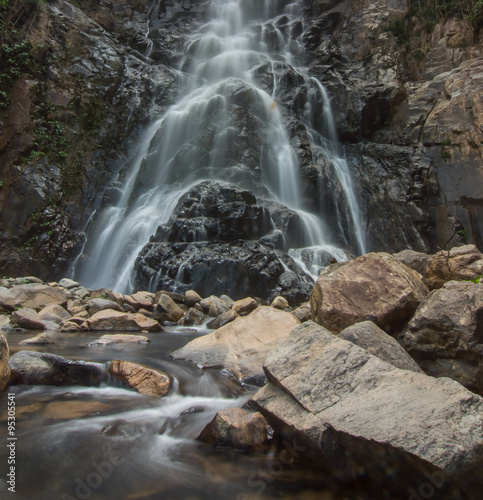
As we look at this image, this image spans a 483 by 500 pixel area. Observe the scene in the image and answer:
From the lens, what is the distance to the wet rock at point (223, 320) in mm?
7996

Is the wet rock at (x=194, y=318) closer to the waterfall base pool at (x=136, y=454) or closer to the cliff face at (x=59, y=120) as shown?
the waterfall base pool at (x=136, y=454)

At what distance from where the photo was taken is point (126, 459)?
2.84 m

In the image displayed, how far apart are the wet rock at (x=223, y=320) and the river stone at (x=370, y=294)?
10.4ft

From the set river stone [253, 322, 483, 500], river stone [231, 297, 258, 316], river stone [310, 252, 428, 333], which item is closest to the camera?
river stone [253, 322, 483, 500]

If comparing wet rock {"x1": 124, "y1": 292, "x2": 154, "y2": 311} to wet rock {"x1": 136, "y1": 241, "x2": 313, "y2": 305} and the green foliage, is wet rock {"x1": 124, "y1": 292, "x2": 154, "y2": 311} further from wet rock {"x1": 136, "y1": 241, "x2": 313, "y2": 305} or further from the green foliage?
the green foliage

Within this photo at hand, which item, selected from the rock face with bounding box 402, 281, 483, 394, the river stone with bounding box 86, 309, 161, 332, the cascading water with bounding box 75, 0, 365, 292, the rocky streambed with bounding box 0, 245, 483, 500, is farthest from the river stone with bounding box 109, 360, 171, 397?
the cascading water with bounding box 75, 0, 365, 292

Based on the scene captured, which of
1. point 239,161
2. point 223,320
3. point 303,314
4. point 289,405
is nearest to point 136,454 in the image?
point 289,405

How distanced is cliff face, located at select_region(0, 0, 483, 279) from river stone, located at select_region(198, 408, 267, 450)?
12.0 m

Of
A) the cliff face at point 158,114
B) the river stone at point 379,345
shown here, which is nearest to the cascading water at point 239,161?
the cliff face at point 158,114

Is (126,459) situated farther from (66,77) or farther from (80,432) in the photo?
(66,77)

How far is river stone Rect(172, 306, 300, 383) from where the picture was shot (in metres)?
4.73

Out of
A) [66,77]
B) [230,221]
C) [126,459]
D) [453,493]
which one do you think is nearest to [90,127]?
[66,77]

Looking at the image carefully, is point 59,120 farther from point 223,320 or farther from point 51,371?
point 51,371

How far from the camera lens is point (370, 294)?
15.1 feet
